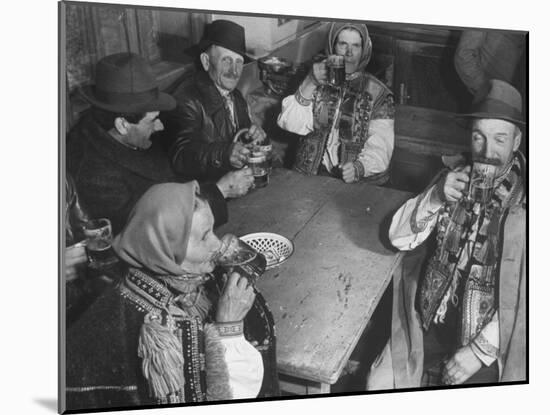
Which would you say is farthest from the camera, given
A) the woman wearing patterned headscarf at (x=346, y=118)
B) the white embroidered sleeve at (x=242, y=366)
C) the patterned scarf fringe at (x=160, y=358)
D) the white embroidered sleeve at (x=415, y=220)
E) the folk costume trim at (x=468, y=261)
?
the folk costume trim at (x=468, y=261)

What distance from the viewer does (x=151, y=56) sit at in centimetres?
388

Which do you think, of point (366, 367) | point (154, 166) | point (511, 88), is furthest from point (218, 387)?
point (511, 88)

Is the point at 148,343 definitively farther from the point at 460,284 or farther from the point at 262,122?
the point at 460,284

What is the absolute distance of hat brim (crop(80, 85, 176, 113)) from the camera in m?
3.80

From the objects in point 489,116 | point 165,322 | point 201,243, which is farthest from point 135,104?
point 489,116

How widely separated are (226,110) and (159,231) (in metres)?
0.55

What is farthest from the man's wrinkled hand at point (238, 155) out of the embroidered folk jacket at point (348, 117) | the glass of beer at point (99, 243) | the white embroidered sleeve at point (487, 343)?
the white embroidered sleeve at point (487, 343)

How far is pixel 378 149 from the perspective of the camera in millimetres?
4230

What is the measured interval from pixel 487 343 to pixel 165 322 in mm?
1476

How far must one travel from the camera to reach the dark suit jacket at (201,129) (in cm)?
392

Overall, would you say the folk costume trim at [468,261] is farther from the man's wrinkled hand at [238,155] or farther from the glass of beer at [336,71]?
the man's wrinkled hand at [238,155]

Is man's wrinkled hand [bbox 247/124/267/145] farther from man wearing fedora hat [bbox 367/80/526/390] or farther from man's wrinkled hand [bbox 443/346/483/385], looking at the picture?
man's wrinkled hand [bbox 443/346/483/385]

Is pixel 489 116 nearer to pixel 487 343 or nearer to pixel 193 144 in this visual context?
pixel 487 343

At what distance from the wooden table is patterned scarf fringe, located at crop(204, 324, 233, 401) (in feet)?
0.74
